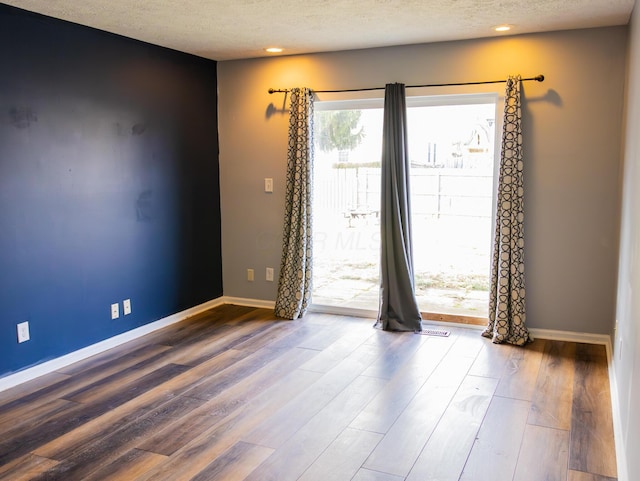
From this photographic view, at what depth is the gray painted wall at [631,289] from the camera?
226 centimetres

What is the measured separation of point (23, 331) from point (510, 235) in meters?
3.48

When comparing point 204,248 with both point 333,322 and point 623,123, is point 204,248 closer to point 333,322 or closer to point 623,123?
point 333,322

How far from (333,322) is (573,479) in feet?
8.95

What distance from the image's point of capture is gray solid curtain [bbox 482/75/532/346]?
14.1ft

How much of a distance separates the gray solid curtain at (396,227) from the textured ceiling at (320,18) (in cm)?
58

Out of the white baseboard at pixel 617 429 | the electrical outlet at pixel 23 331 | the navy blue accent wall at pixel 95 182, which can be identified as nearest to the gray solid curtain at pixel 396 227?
the white baseboard at pixel 617 429

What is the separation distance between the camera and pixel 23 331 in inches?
144

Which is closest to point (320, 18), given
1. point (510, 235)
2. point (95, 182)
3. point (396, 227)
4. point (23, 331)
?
point (396, 227)

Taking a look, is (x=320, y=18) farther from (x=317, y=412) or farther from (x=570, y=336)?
(x=570, y=336)

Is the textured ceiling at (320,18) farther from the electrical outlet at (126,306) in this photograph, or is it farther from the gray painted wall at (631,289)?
the electrical outlet at (126,306)

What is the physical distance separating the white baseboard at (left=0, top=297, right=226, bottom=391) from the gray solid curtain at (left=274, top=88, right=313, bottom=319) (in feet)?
2.64

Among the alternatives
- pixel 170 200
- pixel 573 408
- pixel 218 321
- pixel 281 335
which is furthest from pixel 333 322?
pixel 573 408

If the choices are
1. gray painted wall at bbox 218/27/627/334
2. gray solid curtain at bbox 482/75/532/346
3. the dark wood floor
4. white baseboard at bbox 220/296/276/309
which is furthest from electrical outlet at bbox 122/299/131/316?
gray solid curtain at bbox 482/75/532/346

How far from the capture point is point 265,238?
5.46m
